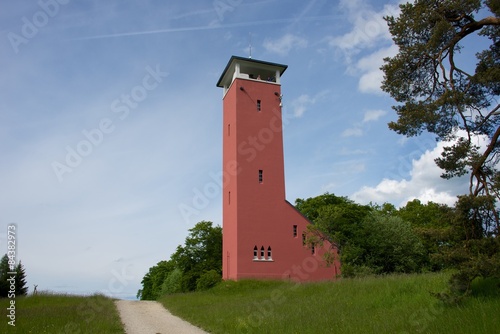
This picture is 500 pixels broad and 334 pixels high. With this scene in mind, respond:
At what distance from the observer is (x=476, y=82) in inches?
410

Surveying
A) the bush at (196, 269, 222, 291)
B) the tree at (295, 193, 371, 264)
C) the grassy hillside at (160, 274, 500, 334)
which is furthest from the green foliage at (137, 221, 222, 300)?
the grassy hillside at (160, 274, 500, 334)

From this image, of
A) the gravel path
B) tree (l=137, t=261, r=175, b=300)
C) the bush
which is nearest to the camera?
the gravel path

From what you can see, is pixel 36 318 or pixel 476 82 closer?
pixel 476 82

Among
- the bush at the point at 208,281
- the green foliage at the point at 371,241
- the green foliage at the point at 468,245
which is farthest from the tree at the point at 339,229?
the green foliage at the point at 468,245

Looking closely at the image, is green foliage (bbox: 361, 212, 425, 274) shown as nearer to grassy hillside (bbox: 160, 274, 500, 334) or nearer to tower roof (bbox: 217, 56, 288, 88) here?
tower roof (bbox: 217, 56, 288, 88)

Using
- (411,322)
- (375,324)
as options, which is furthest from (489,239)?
(375,324)

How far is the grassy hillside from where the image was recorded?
8.82 meters

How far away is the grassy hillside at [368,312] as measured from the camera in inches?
347

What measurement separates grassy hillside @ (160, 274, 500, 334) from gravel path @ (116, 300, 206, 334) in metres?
0.45

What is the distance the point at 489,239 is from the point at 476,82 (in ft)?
13.1

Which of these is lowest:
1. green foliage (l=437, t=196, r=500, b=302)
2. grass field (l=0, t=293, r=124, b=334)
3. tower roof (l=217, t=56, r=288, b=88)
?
grass field (l=0, t=293, r=124, b=334)

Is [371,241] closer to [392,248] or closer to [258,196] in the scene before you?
[392,248]

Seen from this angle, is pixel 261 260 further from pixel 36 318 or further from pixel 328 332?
pixel 328 332

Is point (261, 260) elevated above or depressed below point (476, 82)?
below
